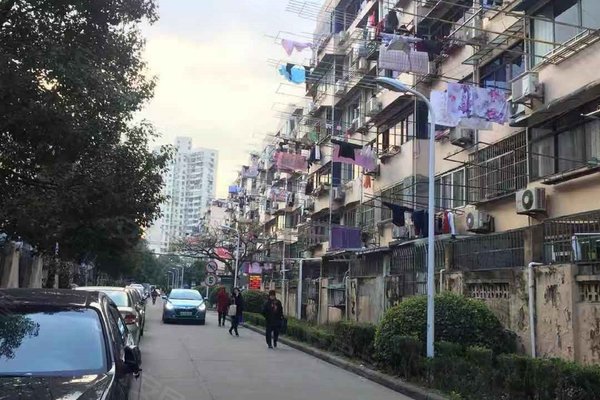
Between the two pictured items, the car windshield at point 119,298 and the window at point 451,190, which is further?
the window at point 451,190

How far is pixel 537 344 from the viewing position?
40.9 feet

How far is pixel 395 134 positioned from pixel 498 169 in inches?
329

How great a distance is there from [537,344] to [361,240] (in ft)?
49.1

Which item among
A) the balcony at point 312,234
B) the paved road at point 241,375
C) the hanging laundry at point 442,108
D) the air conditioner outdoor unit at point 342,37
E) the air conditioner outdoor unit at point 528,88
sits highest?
the air conditioner outdoor unit at point 342,37

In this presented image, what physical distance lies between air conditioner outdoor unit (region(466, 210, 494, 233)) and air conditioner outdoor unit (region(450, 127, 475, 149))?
2341 mm

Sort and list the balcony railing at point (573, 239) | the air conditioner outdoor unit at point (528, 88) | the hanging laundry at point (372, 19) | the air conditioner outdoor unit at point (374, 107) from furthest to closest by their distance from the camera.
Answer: the hanging laundry at point (372, 19), the air conditioner outdoor unit at point (374, 107), the air conditioner outdoor unit at point (528, 88), the balcony railing at point (573, 239)

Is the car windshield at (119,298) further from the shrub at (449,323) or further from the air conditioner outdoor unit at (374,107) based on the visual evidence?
the air conditioner outdoor unit at (374,107)

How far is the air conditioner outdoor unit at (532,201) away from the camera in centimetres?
1528

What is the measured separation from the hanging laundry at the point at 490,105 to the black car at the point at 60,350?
12336mm

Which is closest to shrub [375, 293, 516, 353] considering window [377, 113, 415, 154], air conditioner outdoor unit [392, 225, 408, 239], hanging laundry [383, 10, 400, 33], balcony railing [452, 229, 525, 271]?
balcony railing [452, 229, 525, 271]

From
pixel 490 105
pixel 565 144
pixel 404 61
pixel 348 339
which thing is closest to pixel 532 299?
pixel 348 339

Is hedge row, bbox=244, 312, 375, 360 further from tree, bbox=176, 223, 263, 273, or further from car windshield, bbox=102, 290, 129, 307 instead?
tree, bbox=176, 223, 263, 273

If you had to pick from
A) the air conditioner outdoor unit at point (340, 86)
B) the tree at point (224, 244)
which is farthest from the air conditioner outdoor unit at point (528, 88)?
the tree at point (224, 244)

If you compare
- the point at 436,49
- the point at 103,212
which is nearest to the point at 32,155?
the point at 103,212
